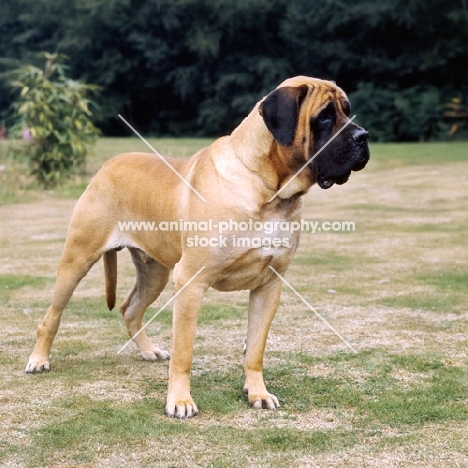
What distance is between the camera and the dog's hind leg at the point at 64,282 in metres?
4.75

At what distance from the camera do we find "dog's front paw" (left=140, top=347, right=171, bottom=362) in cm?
508

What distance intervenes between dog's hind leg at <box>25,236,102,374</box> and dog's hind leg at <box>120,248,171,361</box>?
1.22 ft

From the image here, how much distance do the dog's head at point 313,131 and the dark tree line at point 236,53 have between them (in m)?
30.1

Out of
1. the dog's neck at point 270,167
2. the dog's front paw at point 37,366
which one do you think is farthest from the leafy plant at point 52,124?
the dog's neck at point 270,167

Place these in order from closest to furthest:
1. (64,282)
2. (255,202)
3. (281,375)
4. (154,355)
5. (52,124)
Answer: (255,202), (281,375), (64,282), (154,355), (52,124)

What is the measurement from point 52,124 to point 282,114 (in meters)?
11.5

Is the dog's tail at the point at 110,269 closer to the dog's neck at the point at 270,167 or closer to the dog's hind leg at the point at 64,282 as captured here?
the dog's hind leg at the point at 64,282

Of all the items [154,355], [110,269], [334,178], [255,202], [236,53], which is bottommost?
[236,53]

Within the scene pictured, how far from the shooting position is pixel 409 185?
1606cm

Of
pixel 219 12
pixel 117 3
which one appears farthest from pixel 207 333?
pixel 117 3

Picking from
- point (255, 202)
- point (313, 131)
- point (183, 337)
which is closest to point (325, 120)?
point (313, 131)

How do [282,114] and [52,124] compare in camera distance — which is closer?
[282,114]

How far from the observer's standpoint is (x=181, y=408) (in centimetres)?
394

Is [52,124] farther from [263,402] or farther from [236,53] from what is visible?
[236,53]
